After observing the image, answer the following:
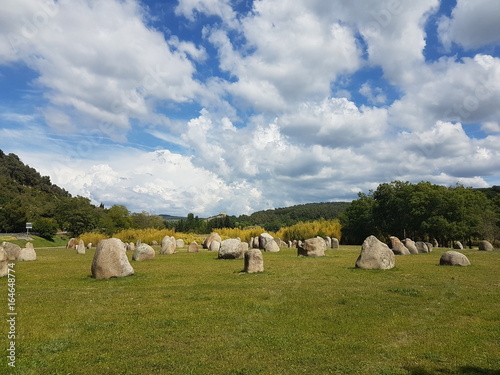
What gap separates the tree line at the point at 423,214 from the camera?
45.9 m

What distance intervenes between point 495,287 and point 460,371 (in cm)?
904

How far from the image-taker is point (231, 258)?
25.8m

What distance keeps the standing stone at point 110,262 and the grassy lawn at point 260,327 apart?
5.29 feet

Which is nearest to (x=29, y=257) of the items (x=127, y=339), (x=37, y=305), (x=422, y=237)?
(x=37, y=305)

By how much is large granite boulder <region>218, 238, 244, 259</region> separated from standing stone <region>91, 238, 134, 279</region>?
10.2 meters

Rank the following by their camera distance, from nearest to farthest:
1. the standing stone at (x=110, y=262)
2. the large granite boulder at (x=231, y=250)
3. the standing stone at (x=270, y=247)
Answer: the standing stone at (x=110, y=262)
the large granite boulder at (x=231, y=250)
the standing stone at (x=270, y=247)

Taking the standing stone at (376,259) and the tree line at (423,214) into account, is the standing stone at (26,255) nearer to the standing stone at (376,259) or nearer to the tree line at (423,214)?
the standing stone at (376,259)

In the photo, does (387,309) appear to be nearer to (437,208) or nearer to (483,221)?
(437,208)

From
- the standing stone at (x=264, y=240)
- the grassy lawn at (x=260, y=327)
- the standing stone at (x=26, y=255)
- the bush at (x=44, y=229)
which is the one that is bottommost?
the grassy lawn at (x=260, y=327)

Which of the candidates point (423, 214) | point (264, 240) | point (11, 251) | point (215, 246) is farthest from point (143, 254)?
point (423, 214)

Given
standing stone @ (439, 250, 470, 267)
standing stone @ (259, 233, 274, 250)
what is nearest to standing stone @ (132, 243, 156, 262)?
standing stone @ (259, 233, 274, 250)

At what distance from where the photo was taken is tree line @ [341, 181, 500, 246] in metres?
45.9

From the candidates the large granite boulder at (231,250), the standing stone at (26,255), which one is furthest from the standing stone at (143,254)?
the standing stone at (26,255)

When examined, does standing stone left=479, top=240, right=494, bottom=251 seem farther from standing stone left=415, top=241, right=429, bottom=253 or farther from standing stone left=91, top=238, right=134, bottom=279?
standing stone left=91, top=238, right=134, bottom=279
